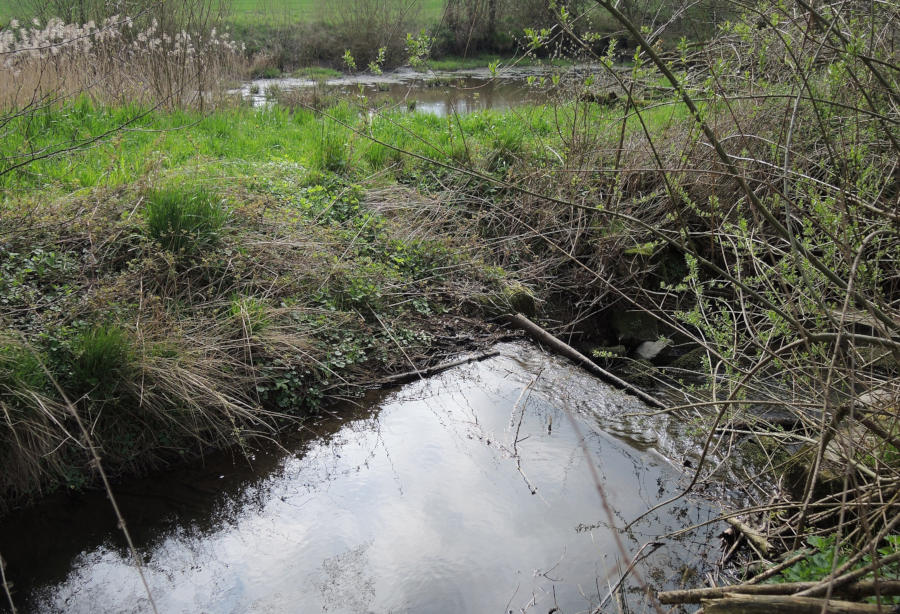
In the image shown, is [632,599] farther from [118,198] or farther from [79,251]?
[118,198]

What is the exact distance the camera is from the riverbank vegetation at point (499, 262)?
2.87 metres

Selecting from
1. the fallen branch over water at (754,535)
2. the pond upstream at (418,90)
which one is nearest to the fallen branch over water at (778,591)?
the fallen branch over water at (754,535)

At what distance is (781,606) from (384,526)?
2.08 m

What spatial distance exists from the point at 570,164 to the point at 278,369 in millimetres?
3557

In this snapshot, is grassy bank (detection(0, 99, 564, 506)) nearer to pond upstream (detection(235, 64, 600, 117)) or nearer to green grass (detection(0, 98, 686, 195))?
green grass (detection(0, 98, 686, 195))

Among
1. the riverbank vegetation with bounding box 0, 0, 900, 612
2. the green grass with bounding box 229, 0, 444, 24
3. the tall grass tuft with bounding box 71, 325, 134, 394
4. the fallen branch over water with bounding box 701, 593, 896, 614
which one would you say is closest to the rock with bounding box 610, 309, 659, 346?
the riverbank vegetation with bounding box 0, 0, 900, 612

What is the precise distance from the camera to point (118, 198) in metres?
5.03

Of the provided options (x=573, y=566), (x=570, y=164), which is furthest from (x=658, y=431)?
(x=570, y=164)

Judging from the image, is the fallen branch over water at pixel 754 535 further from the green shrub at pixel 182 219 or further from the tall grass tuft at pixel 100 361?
the green shrub at pixel 182 219

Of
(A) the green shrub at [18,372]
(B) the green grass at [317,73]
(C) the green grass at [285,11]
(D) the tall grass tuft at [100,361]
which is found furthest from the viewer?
(C) the green grass at [285,11]

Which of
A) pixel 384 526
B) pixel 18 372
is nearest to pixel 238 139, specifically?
pixel 18 372

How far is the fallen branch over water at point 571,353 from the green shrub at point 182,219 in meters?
2.57

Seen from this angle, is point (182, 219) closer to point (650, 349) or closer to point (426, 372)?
point (426, 372)

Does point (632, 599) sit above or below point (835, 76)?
below
